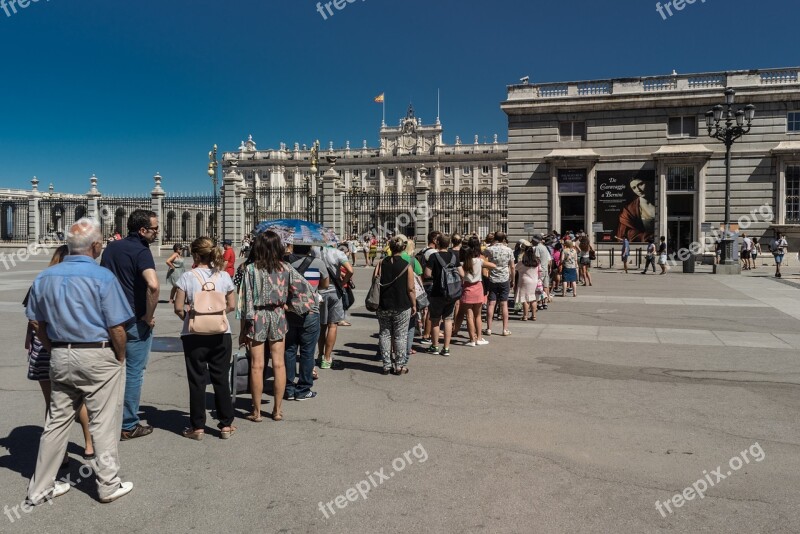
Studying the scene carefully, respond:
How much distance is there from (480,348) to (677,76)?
27750mm

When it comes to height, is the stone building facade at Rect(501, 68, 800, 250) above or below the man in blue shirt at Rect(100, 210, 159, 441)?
above

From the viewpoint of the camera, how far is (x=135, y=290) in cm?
513

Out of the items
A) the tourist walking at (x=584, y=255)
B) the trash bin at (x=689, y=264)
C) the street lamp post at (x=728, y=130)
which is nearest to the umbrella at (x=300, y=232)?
the tourist walking at (x=584, y=255)

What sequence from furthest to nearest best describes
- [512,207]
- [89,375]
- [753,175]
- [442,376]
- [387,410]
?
[512,207]
[753,175]
[442,376]
[387,410]
[89,375]

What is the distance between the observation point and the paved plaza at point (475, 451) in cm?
388

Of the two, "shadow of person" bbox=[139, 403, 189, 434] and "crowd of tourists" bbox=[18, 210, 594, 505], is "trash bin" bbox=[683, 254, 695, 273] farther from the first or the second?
"shadow of person" bbox=[139, 403, 189, 434]

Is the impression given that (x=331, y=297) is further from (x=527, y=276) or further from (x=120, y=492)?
(x=527, y=276)

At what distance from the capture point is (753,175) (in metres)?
30.4

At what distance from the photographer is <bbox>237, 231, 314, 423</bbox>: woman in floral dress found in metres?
5.68

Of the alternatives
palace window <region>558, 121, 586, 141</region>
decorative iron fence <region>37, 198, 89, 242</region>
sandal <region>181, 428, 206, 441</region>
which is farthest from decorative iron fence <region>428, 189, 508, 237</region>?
decorative iron fence <region>37, 198, 89, 242</region>

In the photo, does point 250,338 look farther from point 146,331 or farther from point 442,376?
point 442,376

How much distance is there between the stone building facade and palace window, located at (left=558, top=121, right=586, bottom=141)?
0.05 meters

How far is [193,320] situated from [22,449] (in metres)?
1.72

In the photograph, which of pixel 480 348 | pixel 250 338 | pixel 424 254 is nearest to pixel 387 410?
pixel 250 338
